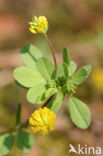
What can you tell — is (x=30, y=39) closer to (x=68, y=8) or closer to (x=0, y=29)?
(x=0, y=29)

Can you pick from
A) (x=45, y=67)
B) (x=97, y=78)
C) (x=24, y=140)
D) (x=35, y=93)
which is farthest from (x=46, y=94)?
(x=97, y=78)

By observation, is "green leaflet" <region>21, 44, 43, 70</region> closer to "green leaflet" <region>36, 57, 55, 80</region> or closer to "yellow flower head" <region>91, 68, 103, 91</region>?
"green leaflet" <region>36, 57, 55, 80</region>

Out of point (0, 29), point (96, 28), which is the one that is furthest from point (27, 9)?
point (96, 28)

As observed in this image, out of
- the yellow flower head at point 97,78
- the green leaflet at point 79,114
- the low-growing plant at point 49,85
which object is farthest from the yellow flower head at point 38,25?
the yellow flower head at point 97,78

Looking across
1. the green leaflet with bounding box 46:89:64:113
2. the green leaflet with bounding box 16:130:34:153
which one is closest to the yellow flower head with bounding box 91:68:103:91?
the green leaflet with bounding box 16:130:34:153

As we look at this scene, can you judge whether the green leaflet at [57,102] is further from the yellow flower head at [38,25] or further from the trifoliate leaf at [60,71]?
the yellow flower head at [38,25]

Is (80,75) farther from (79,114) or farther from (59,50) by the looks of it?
(59,50)

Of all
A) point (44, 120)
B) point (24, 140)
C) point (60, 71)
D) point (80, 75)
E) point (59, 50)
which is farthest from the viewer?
point (59, 50)
